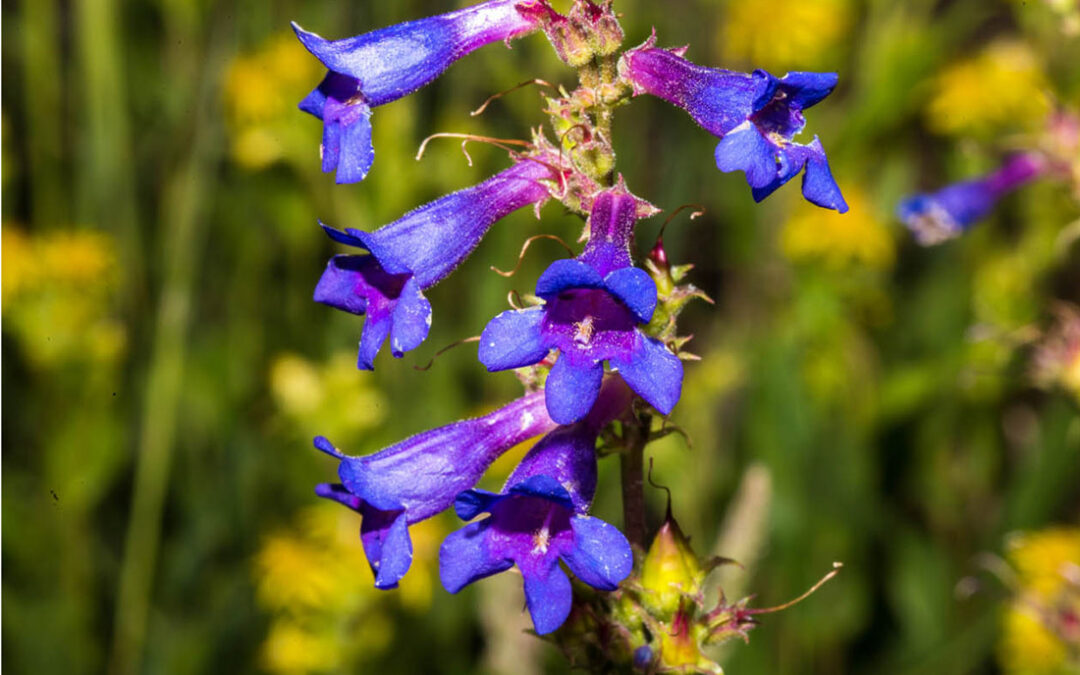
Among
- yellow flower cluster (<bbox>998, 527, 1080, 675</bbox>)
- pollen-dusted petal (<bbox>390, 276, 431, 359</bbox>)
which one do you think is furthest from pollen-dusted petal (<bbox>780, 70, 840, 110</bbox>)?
yellow flower cluster (<bbox>998, 527, 1080, 675</bbox>)

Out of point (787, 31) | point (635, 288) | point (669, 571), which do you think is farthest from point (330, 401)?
point (787, 31)

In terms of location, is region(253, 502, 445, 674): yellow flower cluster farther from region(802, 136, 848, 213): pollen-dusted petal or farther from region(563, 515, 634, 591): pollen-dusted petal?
region(802, 136, 848, 213): pollen-dusted petal

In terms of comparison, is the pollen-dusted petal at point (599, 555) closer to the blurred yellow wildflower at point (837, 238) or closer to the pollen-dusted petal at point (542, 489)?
the pollen-dusted petal at point (542, 489)

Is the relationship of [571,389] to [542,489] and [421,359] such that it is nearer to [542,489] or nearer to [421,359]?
[542,489]

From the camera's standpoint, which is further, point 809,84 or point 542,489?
point 809,84

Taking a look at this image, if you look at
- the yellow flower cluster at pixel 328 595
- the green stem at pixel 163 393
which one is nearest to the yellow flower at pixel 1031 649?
the yellow flower cluster at pixel 328 595

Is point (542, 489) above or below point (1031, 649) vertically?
above

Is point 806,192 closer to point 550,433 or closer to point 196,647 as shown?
point 550,433
